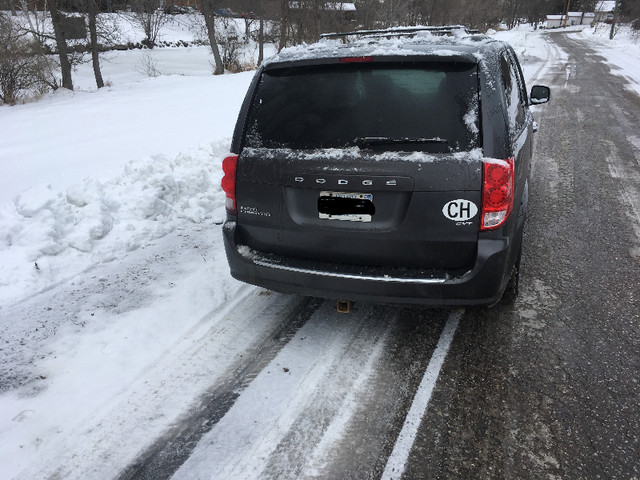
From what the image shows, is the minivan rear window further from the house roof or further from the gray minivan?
the house roof

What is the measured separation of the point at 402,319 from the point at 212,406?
154 centimetres

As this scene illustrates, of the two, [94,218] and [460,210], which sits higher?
[460,210]

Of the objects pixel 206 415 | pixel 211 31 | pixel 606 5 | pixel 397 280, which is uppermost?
pixel 606 5

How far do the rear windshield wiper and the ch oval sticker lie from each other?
35 centimetres

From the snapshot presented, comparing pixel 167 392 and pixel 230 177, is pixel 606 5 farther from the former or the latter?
pixel 167 392

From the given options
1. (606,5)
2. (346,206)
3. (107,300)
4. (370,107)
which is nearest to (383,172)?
(346,206)

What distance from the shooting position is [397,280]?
2766 millimetres

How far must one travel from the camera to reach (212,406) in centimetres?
266

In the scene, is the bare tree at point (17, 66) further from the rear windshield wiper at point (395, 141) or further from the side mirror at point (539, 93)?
the rear windshield wiper at point (395, 141)

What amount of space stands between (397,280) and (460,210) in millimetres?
556

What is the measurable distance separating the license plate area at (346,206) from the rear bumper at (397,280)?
337 millimetres

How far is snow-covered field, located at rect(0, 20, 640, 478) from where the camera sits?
8.39 ft

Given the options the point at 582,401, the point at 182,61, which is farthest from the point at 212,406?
the point at 182,61

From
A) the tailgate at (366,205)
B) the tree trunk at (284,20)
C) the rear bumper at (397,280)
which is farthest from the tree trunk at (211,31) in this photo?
the rear bumper at (397,280)
